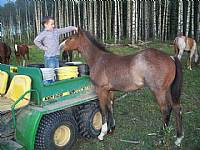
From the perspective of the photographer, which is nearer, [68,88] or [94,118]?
[68,88]

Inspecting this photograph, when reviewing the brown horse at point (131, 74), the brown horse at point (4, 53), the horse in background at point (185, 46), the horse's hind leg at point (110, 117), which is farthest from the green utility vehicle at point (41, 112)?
the brown horse at point (4, 53)

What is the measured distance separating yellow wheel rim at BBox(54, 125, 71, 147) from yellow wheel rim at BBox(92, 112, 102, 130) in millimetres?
735

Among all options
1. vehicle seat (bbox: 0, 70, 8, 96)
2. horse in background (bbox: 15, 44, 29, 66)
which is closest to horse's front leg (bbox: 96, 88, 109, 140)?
vehicle seat (bbox: 0, 70, 8, 96)

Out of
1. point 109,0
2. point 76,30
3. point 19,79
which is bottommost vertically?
point 19,79

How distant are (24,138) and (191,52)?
9.11m

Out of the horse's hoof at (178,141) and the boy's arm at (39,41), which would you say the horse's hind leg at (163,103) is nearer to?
the horse's hoof at (178,141)

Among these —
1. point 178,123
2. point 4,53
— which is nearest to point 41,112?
point 178,123

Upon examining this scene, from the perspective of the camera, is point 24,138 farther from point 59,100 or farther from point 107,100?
point 107,100

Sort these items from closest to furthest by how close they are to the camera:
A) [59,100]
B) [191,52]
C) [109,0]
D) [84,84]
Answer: [59,100] → [84,84] → [191,52] → [109,0]

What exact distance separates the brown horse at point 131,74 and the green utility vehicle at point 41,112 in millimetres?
292

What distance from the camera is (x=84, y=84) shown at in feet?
17.3

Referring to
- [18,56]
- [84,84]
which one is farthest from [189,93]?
[18,56]

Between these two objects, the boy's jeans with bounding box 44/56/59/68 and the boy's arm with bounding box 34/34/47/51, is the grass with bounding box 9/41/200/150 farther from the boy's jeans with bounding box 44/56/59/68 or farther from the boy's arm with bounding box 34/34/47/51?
the boy's arm with bounding box 34/34/47/51

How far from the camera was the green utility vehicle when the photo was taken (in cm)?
436
